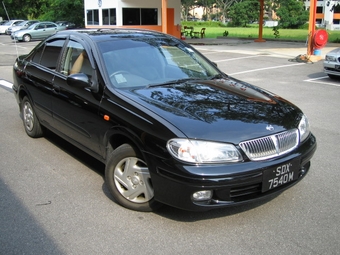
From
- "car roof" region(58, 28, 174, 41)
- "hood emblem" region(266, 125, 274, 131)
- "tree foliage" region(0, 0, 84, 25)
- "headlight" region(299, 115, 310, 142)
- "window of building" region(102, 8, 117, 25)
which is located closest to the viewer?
"hood emblem" region(266, 125, 274, 131)

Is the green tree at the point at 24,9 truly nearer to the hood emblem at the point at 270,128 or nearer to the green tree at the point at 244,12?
the green tree at the point at 244,12

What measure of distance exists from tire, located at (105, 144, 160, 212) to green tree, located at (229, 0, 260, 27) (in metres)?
68.5

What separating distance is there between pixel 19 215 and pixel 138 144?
1364 mm

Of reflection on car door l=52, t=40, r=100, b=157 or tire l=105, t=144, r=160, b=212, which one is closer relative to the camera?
tire l=105, t=144, r=160, b=212

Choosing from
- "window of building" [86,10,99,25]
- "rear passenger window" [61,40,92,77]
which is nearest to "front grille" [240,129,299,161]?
"rear passenger window" [61,40,92,77]

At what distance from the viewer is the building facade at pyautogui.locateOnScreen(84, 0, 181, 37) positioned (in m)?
30.2

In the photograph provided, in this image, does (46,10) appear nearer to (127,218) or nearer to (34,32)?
(34,32)

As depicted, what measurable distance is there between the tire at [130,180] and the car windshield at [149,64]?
84 centimetres

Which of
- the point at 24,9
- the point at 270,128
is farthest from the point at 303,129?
the point at 24,9

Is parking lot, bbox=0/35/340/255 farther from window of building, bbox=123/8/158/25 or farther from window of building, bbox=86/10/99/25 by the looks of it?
window of building, bbox=86/10/99/25

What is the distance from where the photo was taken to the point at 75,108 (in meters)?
4.70

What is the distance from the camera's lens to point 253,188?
3.51 meters

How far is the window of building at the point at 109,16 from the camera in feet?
101

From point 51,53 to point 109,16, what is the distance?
26.9 m
